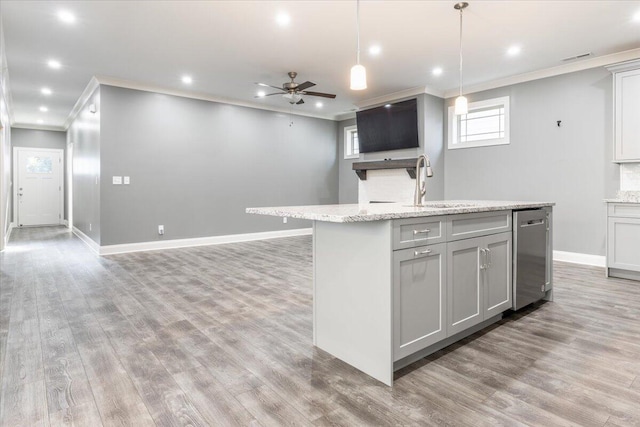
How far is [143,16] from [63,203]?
875cm

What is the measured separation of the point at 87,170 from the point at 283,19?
508 centimetres

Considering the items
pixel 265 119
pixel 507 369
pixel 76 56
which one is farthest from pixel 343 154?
pixel 507 369

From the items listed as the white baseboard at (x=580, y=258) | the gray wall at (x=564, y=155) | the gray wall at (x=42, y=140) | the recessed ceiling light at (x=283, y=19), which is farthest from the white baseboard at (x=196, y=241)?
the gray wall at (x=42, y=140)

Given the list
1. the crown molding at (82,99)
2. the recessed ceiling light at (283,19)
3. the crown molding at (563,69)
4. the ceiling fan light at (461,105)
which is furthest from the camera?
the crown molding at (82,99)

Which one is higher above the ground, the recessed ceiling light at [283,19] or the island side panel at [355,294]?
the recessed ceiling light at [283,19]

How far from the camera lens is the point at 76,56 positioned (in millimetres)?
4727

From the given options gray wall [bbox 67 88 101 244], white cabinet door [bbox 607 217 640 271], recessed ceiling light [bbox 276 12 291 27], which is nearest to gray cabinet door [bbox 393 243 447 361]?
recessed ceiling light [bbox 276 12 291 27]

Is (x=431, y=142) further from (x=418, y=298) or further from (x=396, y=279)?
(x=396, y=279)

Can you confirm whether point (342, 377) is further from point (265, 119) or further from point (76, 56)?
point (265, 119)

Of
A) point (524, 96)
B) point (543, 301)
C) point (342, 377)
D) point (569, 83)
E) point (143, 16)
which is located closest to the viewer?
point (342, 377)

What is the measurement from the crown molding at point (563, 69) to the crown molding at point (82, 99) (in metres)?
6.06

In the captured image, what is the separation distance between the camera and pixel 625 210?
4109 millimetres

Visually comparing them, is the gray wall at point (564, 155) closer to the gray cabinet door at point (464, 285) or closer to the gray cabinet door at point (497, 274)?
the gray cabinet door at point (497, 274)

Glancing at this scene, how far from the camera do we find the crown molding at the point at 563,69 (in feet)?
14.9
